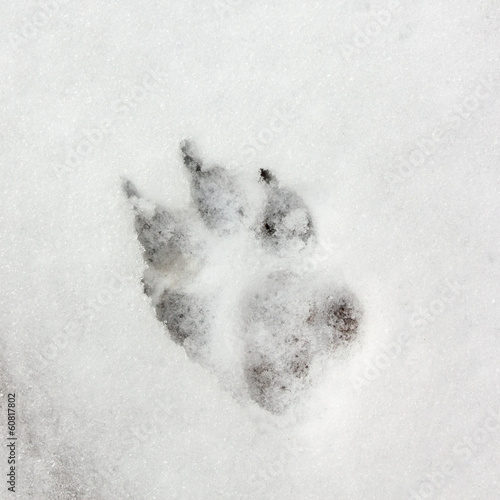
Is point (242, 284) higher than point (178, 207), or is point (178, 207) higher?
point (178, 207)

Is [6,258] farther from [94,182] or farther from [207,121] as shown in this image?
[207,121]

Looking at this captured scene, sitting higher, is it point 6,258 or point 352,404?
point 6,258

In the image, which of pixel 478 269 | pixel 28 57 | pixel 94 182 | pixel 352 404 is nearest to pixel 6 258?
pixel 94 182

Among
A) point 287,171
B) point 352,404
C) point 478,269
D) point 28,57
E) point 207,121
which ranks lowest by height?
point 352,404

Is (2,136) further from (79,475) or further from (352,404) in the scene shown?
(352,404)
